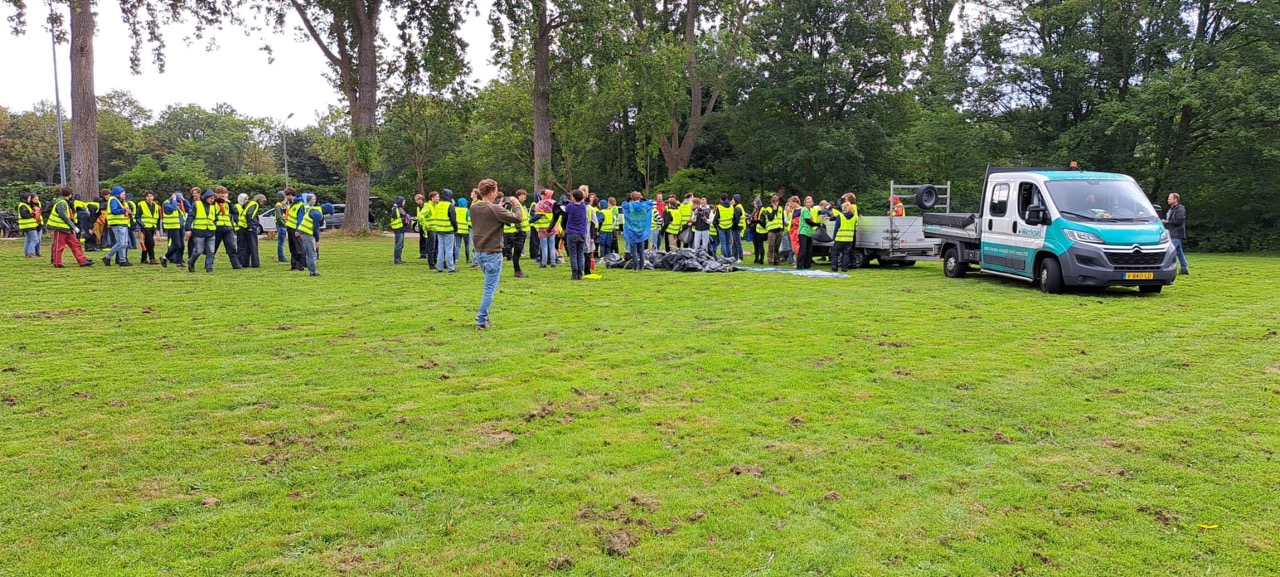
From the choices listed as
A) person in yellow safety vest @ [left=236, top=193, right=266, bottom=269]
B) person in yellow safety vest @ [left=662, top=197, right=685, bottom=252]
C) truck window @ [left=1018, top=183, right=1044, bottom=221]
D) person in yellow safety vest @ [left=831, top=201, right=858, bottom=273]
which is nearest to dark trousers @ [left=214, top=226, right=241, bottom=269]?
person in yellow safety vest @ [left=236, top=193, right=266, bottom=269]

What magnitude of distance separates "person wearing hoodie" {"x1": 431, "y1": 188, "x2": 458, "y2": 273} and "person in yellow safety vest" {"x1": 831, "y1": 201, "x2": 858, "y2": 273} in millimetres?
8527

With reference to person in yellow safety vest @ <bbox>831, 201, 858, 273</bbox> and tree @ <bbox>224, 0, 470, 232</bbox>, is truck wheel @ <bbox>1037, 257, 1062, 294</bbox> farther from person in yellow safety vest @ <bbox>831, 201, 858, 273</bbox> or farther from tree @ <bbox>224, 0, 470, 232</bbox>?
tree @ <bbox>224, 0, 470, 232</bbox>

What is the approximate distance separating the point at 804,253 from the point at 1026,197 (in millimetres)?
5564

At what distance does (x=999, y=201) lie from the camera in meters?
14.8

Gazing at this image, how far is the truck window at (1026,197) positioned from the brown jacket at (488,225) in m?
9.31

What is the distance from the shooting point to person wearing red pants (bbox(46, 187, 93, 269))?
1652cm

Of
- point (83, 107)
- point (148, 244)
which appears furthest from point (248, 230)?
point (83, 107)

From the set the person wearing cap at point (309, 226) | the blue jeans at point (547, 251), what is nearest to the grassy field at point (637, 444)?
the person wearing cap at point (309, 226)

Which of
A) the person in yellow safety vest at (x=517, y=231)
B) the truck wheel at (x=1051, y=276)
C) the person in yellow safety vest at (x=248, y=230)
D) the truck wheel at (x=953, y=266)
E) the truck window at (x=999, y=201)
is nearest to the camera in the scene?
the truck wheel at (x=1051, y=276)

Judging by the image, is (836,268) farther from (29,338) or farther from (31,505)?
(31,505)

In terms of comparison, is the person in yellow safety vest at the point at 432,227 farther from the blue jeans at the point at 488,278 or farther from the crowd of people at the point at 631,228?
the blue jeans at the point at 488,278

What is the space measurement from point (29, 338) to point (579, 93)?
83.7ft

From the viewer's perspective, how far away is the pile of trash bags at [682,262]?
1845 centimetres

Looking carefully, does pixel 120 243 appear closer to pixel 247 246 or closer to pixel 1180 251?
pixel 247 246
